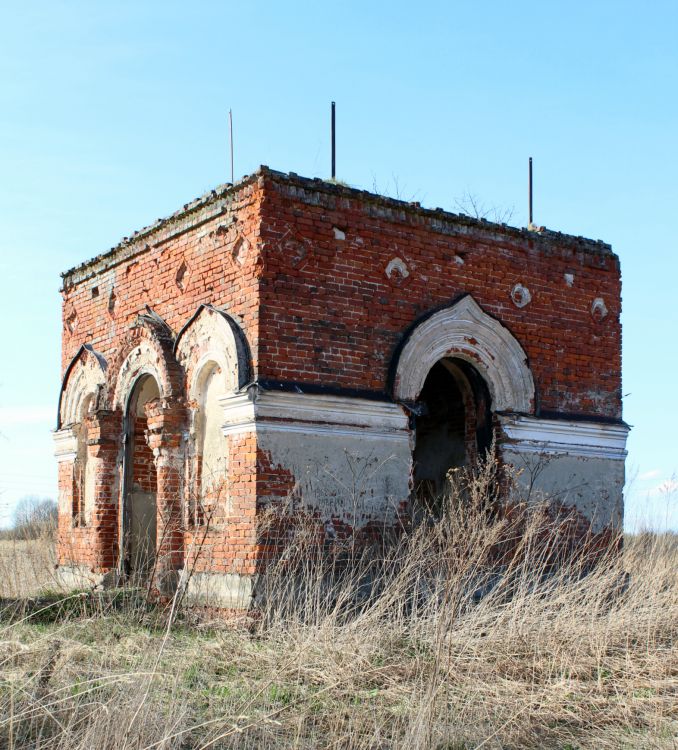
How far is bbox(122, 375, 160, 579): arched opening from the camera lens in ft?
42.9

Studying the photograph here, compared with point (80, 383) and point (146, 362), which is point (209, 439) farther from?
point (80, 383)

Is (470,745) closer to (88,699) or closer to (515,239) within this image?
(88,699)

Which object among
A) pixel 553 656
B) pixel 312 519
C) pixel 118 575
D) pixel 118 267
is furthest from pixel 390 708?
pixel 118 267

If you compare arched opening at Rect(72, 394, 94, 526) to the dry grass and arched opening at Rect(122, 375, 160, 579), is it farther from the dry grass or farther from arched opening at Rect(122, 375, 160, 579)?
the dry grass

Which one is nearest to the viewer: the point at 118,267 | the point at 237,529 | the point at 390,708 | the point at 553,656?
the point at 390,708

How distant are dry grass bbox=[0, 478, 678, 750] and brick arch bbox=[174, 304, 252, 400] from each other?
6.18 ft

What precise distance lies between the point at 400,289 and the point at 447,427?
2.72m

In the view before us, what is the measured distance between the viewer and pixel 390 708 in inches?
273

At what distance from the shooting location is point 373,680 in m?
7.55

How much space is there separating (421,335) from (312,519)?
8.12ft

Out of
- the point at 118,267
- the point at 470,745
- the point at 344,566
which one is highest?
the point at 118,267

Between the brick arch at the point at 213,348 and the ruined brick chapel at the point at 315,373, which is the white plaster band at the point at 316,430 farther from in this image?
the brick arch at the point at 213,348

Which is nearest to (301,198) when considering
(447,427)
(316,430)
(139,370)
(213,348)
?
(213,348)

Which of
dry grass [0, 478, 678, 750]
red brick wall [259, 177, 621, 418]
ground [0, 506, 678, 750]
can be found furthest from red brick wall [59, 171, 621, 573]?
ground [0, 506, 678, 750]
